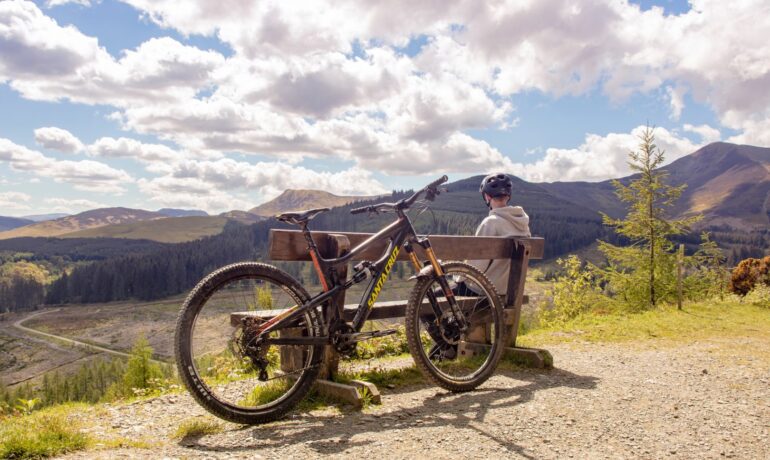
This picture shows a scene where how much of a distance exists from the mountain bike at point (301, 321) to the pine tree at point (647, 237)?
16.0 metres

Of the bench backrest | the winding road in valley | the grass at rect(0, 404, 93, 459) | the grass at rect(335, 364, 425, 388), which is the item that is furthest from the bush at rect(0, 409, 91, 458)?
the winding road in valley

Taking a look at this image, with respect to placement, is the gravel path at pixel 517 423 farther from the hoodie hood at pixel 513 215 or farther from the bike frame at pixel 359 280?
the hoodie hood at pixel 513 215

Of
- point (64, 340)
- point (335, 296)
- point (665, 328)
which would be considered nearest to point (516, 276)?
point (335, 296)

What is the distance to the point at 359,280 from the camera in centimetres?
578

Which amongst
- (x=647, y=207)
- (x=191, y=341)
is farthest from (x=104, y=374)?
(x=191, y=341)

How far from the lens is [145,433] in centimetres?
490

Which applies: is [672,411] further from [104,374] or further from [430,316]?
[104,374]

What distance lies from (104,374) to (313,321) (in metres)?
101

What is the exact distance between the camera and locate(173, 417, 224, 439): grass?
184 inches

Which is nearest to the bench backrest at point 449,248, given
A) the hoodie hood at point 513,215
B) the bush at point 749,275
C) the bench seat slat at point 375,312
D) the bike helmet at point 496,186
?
the hoodie hood at point 513,215

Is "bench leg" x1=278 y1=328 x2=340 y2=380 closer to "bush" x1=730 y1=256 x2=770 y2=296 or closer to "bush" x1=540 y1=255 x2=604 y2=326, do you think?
"bush" x1=540 y1=255 x2=604 y2=326

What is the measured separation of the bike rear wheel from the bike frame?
0.40 ft

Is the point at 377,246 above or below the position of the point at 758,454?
above

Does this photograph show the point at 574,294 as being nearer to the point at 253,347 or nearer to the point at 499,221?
the point at 499,221
